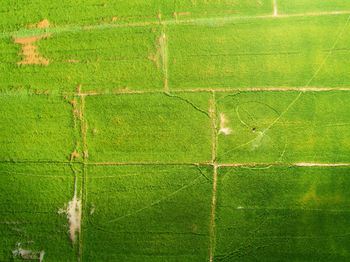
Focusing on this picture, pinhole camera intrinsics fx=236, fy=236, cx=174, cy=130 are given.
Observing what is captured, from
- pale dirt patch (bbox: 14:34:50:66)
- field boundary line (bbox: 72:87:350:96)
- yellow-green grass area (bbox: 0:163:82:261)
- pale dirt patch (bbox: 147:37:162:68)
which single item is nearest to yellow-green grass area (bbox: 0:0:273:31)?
pale dirt patch (bbox: 14:34:50:66)

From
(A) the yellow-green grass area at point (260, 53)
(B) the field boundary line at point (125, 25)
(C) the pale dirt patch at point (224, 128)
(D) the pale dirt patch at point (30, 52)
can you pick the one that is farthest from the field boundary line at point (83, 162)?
(C) the pale dirt patch at point (224, 128)

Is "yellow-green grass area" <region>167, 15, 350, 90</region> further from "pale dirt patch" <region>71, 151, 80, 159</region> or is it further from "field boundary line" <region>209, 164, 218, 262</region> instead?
"pale dirt patch" <region>71, 151, 80, 159</region>

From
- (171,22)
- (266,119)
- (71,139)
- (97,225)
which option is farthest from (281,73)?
(97,225)

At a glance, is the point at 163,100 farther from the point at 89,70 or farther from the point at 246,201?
the point at 246,201

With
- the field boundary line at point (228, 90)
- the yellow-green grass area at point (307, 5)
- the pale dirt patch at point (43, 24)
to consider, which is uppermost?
the yellow-green grass area at point (307, 5)

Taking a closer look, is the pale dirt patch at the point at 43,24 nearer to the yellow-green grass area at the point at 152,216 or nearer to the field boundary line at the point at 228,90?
the field boundary line at the point at 228,90
